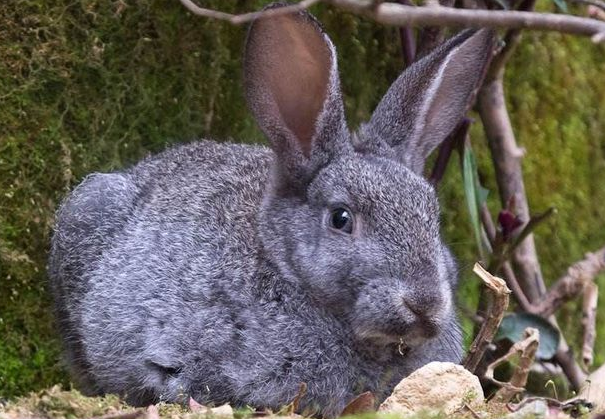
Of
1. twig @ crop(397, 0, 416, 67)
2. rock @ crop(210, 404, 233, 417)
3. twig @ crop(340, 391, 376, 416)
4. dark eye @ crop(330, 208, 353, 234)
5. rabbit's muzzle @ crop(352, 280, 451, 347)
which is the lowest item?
twig @ crop(340, 391, 376, 416)

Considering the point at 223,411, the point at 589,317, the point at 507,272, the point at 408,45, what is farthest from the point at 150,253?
the point at 589,317

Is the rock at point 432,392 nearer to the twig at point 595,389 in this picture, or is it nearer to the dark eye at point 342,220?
the dark eye at point 342,220

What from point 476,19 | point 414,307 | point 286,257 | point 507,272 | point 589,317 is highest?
point 476,19

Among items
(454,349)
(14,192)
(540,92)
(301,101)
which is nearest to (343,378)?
(454,349)

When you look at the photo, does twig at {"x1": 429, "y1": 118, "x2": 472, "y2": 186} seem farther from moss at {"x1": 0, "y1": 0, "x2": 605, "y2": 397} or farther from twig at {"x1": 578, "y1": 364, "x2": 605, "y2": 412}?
twig at {"x1": 578, "y1": 364, "x2": 605, "y2": 412}

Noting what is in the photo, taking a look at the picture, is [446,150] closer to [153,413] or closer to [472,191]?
[472,191]

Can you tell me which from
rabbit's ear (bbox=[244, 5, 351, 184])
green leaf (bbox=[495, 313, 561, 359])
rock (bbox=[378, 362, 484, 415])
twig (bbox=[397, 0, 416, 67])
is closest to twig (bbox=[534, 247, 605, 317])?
green leaf (bbox=[495, 313, 561, 359])

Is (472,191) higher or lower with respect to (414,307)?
lower

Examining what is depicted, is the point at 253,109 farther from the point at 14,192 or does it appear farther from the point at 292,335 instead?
the point at 14,192
